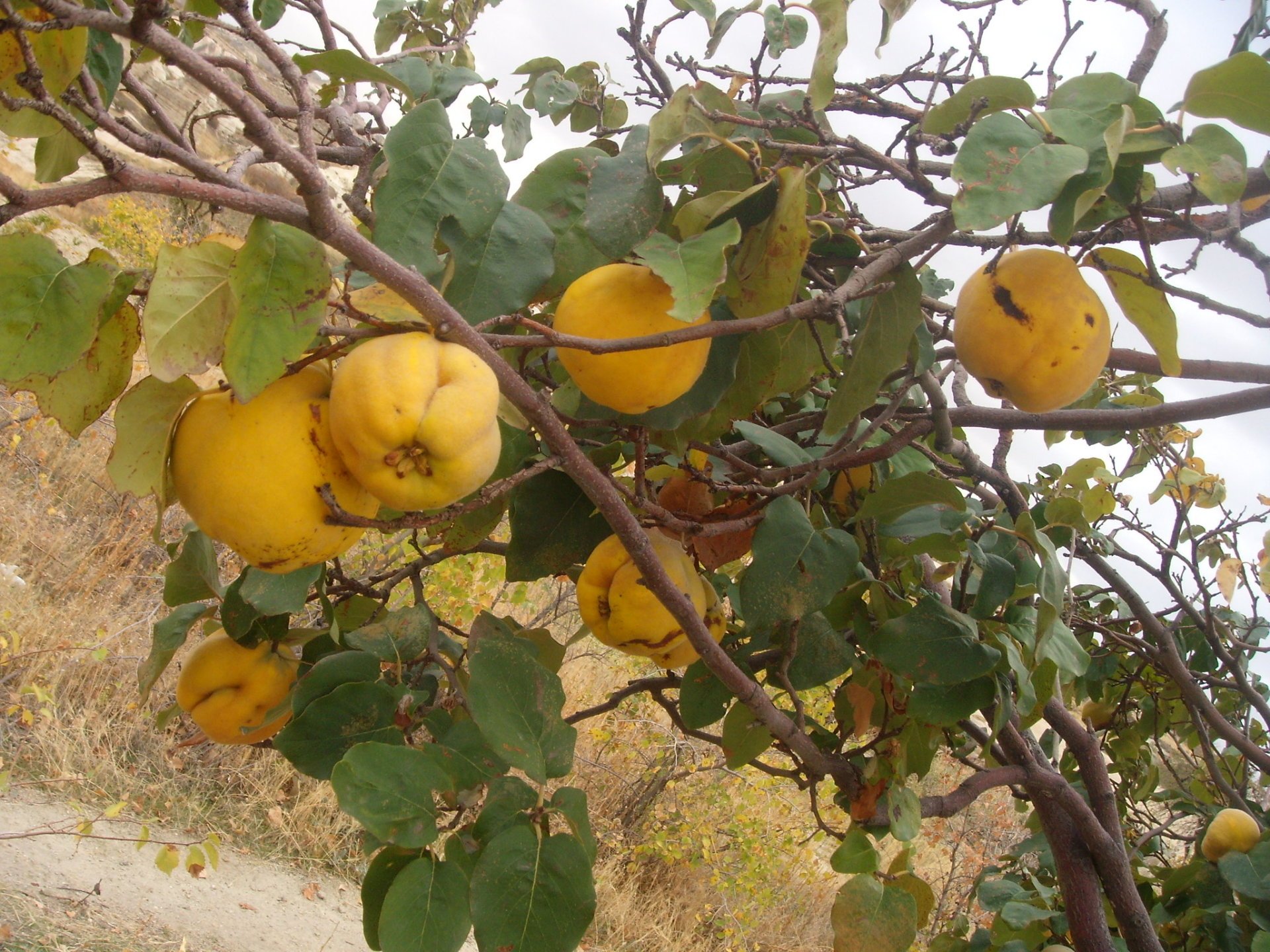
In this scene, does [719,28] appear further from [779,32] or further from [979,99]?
[979,99]

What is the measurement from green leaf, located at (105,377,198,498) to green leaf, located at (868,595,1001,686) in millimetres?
883

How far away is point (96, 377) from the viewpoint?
0.75 metres

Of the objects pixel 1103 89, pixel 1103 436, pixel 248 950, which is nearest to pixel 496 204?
pixel 1103 89

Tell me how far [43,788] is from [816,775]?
159 inches

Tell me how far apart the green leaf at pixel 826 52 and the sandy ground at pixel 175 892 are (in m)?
3.58

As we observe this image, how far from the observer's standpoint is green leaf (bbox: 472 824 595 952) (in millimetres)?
873

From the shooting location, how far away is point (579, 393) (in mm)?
1130

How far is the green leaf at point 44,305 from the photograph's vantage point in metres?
0.67

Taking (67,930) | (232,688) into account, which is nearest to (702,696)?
(232,688)

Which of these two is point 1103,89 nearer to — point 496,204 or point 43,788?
point 496,204

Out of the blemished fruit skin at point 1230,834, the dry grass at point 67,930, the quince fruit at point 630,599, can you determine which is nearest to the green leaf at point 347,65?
the quince fruit at point 630,599

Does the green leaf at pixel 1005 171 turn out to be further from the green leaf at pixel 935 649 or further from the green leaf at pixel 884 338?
the green leaf at pixel 935 649

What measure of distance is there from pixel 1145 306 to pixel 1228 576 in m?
1.91

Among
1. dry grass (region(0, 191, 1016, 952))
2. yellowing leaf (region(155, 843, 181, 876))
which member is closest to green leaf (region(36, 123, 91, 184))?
yellowing leaf (region(155, 843, 181, 876))
